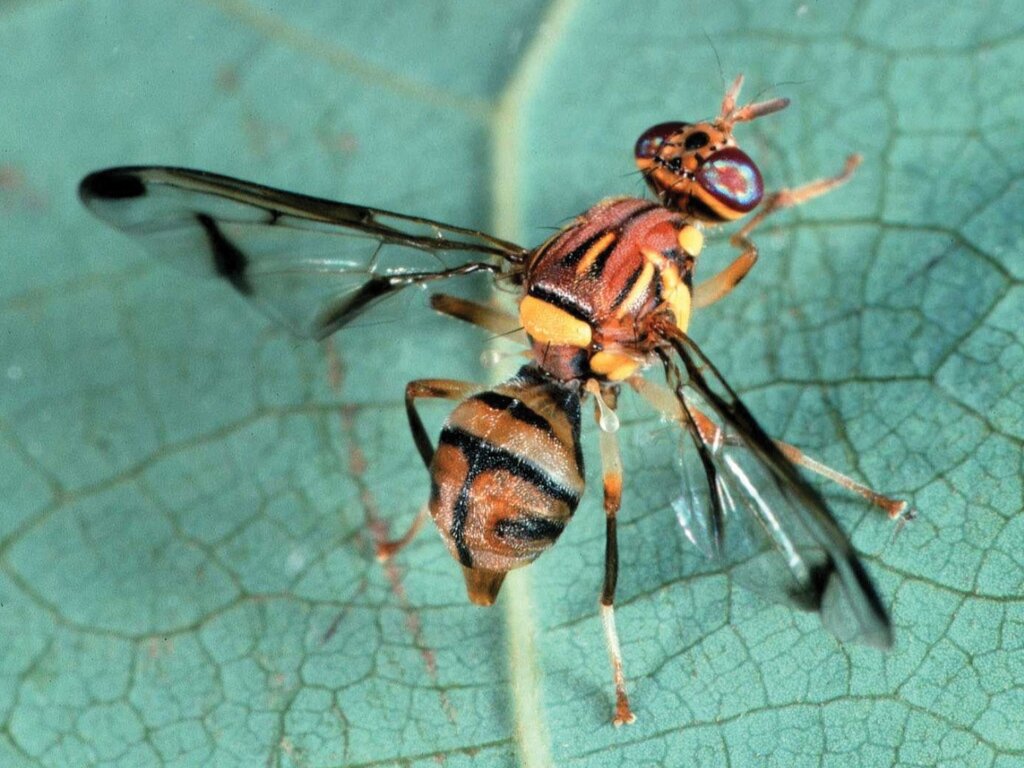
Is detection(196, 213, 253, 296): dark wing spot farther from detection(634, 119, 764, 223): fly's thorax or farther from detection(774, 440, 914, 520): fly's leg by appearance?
detection(774, 440, 914, 520): fly's leg

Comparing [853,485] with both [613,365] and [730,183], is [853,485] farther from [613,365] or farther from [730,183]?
[730,183]

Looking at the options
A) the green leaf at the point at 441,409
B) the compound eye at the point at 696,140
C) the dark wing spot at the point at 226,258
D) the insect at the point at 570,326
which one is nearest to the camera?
the insect at the point at 570,326

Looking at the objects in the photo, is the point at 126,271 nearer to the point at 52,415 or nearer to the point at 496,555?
the point at 52,415

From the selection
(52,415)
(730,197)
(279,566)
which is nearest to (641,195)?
(730,197)

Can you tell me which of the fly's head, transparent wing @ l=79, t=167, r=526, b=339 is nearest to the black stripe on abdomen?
transparent wing @ l=79, t=167, r=526, b=339

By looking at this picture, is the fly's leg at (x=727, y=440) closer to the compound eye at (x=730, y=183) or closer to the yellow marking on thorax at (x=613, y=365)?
the yellow marking on thorax at (x=613, y=365)

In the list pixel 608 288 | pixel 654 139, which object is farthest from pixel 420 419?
pixel 654 139

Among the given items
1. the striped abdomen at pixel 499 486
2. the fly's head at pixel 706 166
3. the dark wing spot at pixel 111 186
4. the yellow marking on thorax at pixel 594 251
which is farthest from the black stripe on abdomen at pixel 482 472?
the dark wing spot at pixel 111 186
